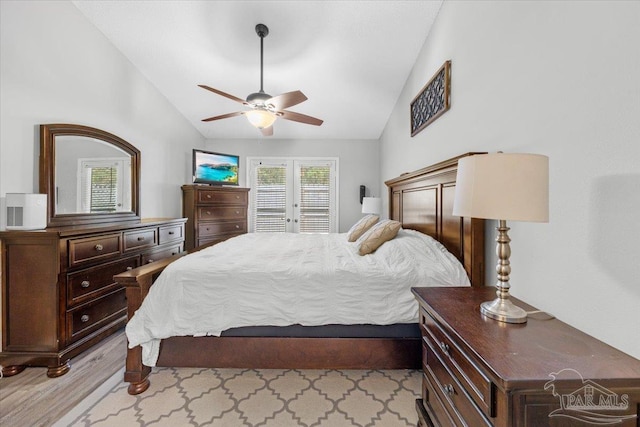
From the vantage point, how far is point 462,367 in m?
0.91

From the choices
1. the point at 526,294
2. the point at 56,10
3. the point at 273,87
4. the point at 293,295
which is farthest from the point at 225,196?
the point at 526,294

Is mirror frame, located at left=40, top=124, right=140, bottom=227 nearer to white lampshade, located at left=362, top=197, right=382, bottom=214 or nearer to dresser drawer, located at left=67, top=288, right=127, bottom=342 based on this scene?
dresser drawer, located at left=67, top=288, right=127, bottom=342

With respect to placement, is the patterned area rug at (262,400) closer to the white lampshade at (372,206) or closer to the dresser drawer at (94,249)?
the dresser drawer at (94,249)

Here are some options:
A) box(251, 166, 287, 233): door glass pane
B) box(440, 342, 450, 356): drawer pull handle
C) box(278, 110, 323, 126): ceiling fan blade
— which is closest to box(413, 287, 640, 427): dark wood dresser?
box(440, 342, 450, 356): drawer pull handle

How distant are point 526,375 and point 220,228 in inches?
171

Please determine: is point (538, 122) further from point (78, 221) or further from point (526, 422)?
point (78, 221)

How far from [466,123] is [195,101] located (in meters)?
3.73

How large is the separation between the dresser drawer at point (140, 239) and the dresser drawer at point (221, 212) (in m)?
1.27

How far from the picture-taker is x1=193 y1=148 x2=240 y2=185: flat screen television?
4.36m

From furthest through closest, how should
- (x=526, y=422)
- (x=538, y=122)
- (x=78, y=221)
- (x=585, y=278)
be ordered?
(x=78, y=221) < (x=538, y=122) < (x=585, y=278) < (x=526, y=422)

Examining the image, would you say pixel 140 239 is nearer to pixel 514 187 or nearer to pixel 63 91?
pixel 63 91

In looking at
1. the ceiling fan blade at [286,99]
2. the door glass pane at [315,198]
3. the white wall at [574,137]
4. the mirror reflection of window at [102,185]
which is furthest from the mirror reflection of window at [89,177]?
the white wall at [574,137]

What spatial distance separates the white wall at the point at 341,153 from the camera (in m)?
5.20

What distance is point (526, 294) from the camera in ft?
4.49
